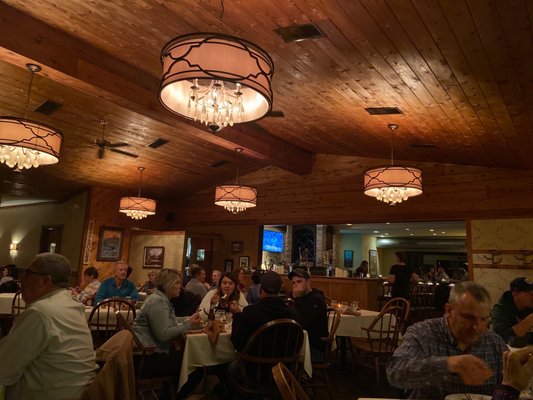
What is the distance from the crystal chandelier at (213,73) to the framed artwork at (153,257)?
8.38 metres

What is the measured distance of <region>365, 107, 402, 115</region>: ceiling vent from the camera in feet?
15.9

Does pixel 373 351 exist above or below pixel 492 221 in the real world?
below

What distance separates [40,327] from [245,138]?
17.8 feet

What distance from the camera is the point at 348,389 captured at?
4.52 meters

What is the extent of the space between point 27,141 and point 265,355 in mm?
3079

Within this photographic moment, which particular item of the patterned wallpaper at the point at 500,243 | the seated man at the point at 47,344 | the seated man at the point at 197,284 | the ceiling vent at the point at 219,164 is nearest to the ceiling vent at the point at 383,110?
the seated man at the point at 197,284

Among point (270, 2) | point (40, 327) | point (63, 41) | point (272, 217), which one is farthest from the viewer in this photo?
point (272, 217)

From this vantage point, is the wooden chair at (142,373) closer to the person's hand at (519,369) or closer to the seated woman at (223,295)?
the seated woman at (223,295)

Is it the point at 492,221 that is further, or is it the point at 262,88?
the point at 492,221

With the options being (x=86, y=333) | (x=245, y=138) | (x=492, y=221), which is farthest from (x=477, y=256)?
(x=86, y=333)

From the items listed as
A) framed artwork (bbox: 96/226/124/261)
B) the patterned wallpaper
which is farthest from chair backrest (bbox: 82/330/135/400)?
framed artwork (bbox: 96/226/124/261)

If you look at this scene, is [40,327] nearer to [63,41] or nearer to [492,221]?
[63,41]

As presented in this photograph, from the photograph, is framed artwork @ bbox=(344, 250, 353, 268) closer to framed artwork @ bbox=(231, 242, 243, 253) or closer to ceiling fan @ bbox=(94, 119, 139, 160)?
framed artwork @ bbox=(231, 242, 243, 253)

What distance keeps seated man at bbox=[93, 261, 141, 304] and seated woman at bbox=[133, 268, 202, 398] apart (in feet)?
7.93
